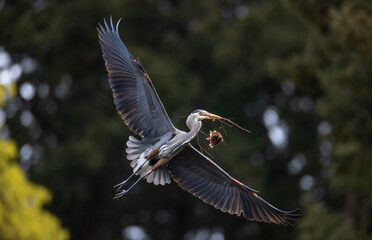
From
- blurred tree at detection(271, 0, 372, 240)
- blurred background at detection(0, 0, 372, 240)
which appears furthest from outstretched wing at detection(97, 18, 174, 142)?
blurred background at detection(0, 0, 372, 240)

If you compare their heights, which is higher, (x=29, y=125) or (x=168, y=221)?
(x=29, y=125)

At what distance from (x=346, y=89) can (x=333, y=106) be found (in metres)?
0.37

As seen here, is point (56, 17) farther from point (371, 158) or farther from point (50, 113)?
point (371, 158)

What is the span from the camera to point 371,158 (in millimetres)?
13773

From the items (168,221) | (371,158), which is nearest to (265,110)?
(168,221)

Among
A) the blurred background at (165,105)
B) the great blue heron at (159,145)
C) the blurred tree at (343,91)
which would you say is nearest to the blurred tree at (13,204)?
the great blue heron at (159,145)

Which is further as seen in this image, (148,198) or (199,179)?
(148,198)

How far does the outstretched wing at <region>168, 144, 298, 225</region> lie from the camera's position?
783 centimetres

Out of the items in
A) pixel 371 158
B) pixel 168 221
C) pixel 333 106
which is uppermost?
pixel 333 106

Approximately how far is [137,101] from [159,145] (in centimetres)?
49

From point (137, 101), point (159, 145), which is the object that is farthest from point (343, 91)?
point (159, 145)

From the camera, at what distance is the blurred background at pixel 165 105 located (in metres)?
19.2

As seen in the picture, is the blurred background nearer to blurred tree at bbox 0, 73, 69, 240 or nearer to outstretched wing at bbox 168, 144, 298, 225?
blurred tree at bbox 0, 73, 69, 240

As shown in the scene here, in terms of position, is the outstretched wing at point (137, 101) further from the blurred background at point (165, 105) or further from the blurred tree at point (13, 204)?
the blurred background at point (165, 105)
